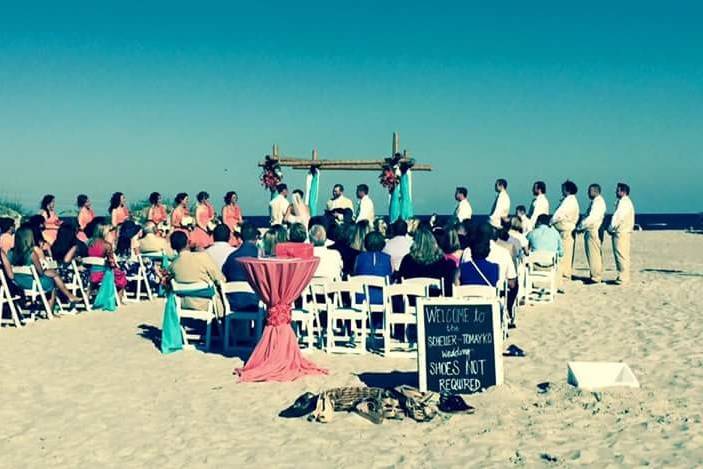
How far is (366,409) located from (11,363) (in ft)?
13.9

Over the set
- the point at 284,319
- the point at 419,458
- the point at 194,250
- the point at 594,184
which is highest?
the point at 594,184

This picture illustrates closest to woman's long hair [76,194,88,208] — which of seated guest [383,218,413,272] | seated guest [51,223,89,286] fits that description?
seated guest [51,223,89,286]

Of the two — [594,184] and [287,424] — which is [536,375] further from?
[594,184]

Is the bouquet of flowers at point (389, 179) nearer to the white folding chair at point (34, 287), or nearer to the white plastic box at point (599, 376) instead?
the white folding chair at point (34, 287)

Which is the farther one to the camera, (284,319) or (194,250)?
(194,250)

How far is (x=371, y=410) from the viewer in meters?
5.76

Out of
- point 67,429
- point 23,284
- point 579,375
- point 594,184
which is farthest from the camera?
point 594,184

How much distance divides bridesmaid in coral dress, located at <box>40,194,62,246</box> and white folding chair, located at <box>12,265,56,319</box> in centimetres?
199

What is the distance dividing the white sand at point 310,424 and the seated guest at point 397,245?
169cm

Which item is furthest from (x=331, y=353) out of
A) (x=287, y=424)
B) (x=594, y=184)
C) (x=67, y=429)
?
(x=594, y=184)

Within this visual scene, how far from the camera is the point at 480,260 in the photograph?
8.14 m

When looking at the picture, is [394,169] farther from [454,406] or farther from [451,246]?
[454,406]

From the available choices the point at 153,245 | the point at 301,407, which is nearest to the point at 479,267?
the point at 301,407

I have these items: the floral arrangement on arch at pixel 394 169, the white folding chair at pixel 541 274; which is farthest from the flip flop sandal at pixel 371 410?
the floral arrangement on arch at pixel 394 169
